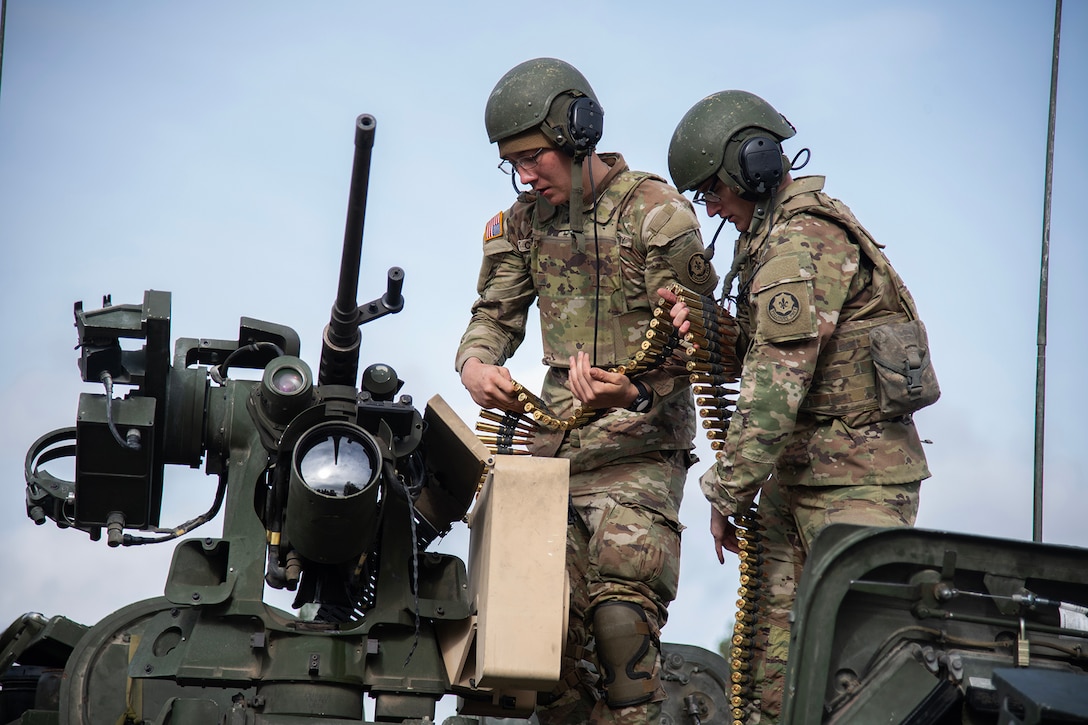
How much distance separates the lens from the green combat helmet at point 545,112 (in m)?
6.79

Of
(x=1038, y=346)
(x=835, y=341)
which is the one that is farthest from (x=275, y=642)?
(x=1038, y=346)

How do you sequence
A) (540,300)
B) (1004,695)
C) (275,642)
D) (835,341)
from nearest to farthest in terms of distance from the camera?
1. (1004,695)
2. (275,642)
3. (835,341)
4. (540,300)

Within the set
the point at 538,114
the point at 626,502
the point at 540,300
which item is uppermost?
the point at 538,114

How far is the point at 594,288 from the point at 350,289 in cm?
154

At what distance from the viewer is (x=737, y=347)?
6688mm

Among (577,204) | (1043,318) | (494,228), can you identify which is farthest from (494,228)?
(1043,318)

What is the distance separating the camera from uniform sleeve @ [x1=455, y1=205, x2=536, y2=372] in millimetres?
7188

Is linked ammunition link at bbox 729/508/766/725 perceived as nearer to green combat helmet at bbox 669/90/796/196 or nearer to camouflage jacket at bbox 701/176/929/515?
camouflage jacket at bbox 701/176/929/515

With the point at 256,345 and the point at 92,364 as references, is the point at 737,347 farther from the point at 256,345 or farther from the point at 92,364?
the point at 92,364

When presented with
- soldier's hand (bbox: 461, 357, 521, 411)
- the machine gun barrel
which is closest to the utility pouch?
soldier's hand (bbox: 461, 357, 521, 411)

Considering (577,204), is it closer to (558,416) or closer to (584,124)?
(584,124)

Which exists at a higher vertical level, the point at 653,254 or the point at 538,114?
the point at 538,114

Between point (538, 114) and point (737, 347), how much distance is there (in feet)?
4.67

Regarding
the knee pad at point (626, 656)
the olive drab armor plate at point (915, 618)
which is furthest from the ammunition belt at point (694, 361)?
the olive drab armor plate at point (915, 618)
